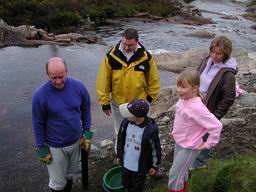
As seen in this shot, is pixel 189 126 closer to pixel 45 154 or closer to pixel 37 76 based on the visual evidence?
pixel 45 154

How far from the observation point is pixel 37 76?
1355 centimetres

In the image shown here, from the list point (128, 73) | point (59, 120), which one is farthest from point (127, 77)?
point (59, 120)

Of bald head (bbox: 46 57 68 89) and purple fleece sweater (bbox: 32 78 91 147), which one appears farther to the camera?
purple fleece sweater (bbox: 32 78 91 147)

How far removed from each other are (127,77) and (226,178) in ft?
6.44

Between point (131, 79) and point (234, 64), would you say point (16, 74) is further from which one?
point (234, 64)

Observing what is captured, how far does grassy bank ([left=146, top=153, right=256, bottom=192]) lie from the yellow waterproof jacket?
4.59 feet

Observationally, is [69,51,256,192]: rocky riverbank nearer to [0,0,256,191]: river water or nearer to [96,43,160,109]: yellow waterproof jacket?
[0,0,256,191]: river water

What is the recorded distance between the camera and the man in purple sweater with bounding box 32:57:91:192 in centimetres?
416

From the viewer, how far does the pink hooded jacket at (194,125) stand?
3939 millimetres

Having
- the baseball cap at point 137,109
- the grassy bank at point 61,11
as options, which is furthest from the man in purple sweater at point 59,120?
the grassy bank at point 61,11

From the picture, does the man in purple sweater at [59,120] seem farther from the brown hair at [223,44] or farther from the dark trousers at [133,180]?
the brown hair at [223,44]

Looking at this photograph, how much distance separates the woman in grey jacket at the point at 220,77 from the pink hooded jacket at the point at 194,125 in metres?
0.69

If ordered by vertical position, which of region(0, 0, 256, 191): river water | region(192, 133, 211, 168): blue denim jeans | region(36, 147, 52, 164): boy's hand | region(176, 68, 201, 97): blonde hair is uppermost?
region(176, 68, 201, 97): blonde hair

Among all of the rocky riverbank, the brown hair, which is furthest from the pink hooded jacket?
the rocky riverbank
